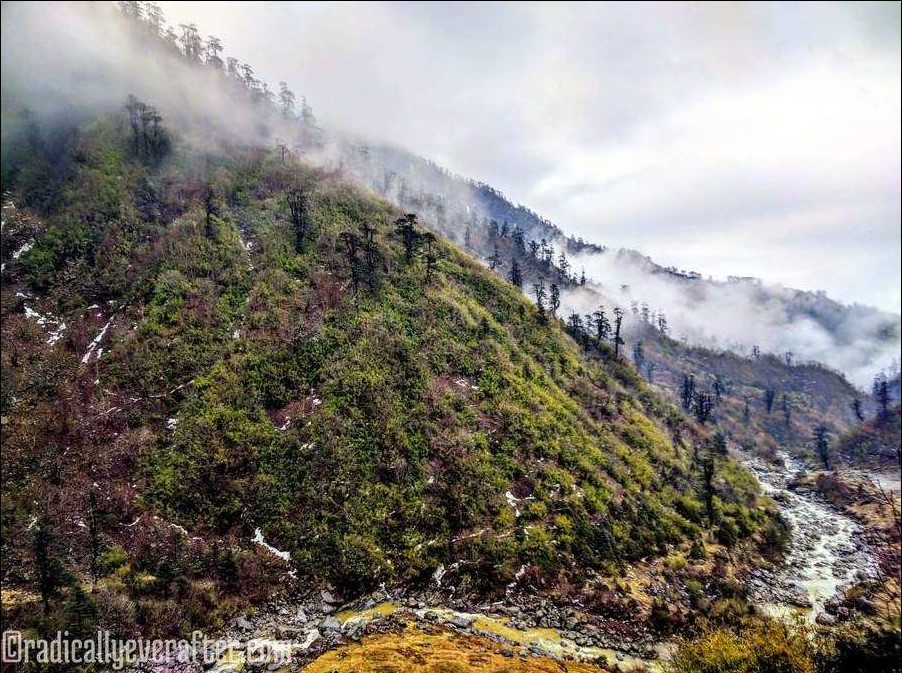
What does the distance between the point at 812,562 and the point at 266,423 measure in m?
72.4

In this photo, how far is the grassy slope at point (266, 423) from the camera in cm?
3844

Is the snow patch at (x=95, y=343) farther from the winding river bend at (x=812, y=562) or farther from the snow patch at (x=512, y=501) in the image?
the winding river bend at (x=812, y=562)

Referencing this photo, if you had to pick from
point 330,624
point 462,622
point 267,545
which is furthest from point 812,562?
point 267,545

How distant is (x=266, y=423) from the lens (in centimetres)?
4978

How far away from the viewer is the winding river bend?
47.3m

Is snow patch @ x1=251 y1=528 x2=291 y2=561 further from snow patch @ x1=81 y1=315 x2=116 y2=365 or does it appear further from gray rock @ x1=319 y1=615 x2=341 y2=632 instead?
snow patch @ x1=81 y1=315 x2=116 y2=365

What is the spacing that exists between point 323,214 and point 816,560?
3845 inches

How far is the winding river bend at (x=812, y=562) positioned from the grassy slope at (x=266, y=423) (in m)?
7.29

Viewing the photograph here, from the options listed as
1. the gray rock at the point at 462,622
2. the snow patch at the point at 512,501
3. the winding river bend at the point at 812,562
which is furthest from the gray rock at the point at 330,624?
the winding river bend at the point at 812,562

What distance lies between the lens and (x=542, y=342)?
83.8 meters

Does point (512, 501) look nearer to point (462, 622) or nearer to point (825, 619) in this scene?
point (462, 622)

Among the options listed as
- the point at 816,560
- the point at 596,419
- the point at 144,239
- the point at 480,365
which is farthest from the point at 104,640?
the point at 816,560

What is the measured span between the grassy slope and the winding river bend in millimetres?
7292

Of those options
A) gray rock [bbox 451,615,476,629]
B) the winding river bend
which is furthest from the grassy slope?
the winding river bend
